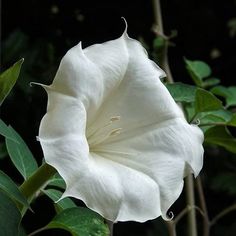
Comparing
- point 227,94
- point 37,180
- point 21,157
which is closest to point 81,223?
point 37,180

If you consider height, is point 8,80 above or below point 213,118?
above

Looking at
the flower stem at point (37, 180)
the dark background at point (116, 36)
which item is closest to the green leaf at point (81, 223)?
the flower stem at point (37, 180)

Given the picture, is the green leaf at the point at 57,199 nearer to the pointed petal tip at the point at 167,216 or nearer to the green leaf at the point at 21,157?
the green leaf at the point at 21,157

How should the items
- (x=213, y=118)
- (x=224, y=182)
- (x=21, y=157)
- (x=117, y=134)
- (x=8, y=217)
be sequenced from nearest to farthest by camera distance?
(x=8, y=217) → (x=117, y=134) → (x=21, y=157) → (x=213, y=118) → (x=224, y=182)

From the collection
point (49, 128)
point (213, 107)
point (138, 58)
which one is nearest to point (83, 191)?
point (49, 128)

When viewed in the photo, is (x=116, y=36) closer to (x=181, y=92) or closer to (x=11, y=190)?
(x=181, y=92)

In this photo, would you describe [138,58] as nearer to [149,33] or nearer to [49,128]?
[49,128]
